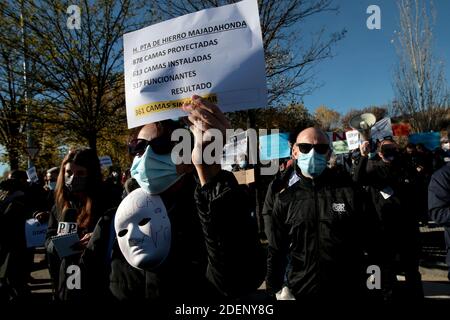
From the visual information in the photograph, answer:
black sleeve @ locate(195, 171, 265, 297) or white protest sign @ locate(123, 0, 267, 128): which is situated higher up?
white protest sign @ locate(123, 0, 267, 128)

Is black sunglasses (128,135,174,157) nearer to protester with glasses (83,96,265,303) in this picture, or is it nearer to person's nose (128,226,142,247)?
protester with glasses (83,96,265,303)

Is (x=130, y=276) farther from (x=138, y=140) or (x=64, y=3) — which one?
(x=64, y=3)

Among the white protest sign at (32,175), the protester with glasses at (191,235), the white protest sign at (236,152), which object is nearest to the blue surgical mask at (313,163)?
the protester with glasses at (191,235)

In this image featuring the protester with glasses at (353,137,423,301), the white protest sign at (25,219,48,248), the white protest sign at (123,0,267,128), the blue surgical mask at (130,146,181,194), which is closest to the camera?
the white protest sign at (123,0,267,128)

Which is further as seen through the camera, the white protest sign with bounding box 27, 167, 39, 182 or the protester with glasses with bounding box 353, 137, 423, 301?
the white protest sign with bounding box 27, 167, 39, 182

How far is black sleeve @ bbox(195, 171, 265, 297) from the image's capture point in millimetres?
1367

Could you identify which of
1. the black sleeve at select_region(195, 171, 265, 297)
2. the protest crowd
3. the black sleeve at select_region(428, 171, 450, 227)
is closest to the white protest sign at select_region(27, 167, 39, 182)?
the protest crowd

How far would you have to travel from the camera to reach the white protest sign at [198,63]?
1.61 meters

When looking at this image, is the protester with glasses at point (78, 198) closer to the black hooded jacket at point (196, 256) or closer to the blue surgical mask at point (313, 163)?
the black hooded jacket at point (196, 256)

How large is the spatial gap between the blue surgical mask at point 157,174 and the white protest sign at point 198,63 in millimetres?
206

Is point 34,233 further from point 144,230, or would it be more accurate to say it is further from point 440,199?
point 440,199

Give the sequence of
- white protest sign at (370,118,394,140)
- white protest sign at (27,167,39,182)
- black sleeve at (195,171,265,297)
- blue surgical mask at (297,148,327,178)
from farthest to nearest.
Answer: white protest sign at (27,167,39,182)
white protest sign at (370,118,394,140)
blue surgical mask at (297,148,327,178)
black sleeve at (195,171,265,297)

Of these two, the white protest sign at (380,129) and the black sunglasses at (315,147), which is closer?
the black sunglasses at (315,147)
